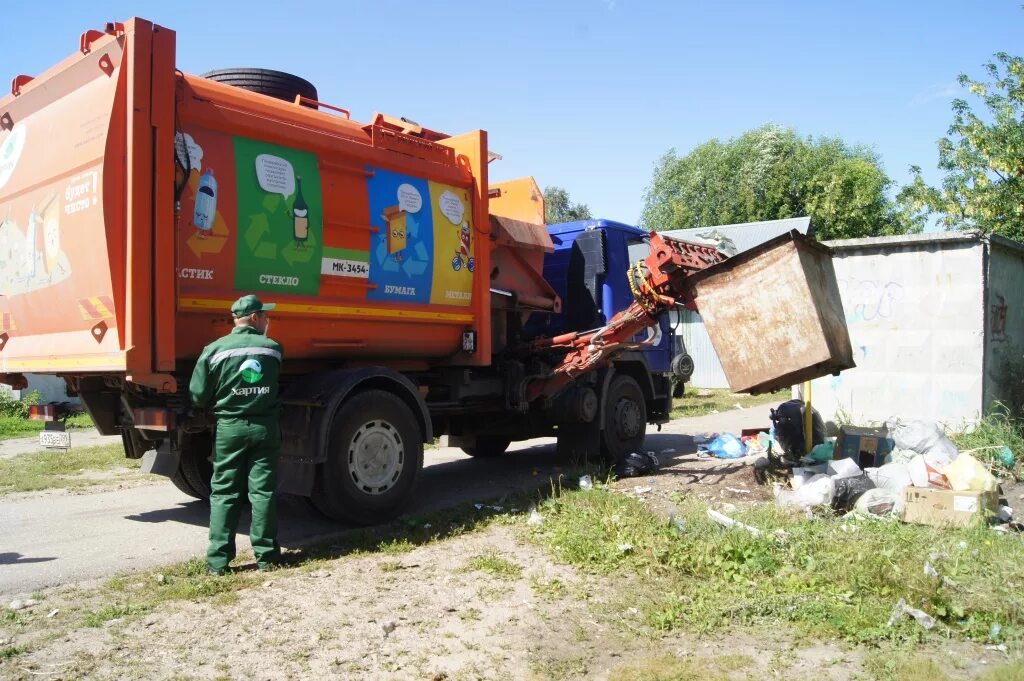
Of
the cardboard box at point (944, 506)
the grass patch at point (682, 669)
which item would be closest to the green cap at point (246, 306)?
the grass patch at point (682, 669)

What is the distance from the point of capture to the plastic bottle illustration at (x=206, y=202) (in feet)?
16.7

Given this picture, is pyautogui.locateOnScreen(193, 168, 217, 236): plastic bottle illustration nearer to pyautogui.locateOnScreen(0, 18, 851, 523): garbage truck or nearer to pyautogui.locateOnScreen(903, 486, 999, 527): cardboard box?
pyautogui.locateOnScreen(0, 18, 851, 523): garbage truck

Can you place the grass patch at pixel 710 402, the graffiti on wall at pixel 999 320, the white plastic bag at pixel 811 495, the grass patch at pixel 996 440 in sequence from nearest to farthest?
the white plastic bag at pixel 811 495
the grass patch at pixel 996 440
the graffiti on wall at pixel 999 320
the grass patch at pixel 710 402

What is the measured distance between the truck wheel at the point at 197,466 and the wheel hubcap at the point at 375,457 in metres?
1.33

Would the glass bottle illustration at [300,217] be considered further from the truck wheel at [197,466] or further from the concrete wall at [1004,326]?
the concrete wall at [1004,326]

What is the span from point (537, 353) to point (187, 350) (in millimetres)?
3758

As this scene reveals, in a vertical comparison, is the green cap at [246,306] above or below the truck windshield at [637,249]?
below

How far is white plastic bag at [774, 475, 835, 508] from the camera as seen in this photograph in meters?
5.96


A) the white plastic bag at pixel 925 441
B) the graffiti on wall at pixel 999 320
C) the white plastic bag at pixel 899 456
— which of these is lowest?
the white plastic bag at pixel 899 456

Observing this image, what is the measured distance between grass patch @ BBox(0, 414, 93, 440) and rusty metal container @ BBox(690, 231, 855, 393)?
1058cm

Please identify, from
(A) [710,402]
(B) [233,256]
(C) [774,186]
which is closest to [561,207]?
(C) [774,186]

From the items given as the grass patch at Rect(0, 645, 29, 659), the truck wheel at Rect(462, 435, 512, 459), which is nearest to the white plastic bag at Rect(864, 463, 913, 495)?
the truck wheel at Rect(462, 435, 512, 459)

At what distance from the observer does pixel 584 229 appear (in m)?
8.91

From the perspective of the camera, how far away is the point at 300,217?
18.6 ft
